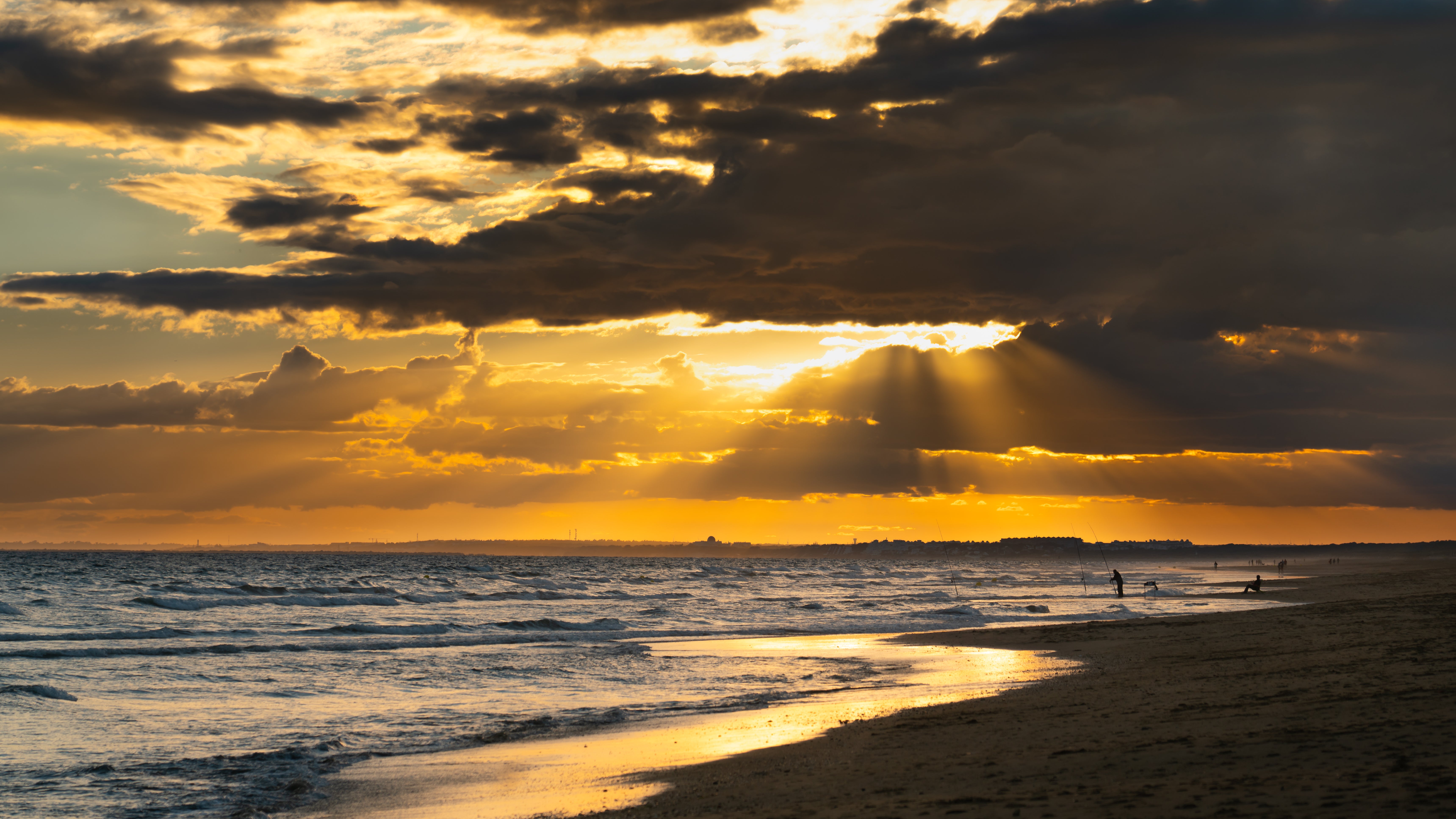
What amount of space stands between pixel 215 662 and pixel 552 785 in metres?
21.9

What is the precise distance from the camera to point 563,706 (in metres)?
22.8

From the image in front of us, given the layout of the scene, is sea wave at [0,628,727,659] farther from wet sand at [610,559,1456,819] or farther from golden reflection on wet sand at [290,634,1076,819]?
wet sand at [610,559,1456,819]

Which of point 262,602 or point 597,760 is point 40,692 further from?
point 262,602

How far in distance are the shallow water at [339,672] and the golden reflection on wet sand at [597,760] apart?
0.81 m

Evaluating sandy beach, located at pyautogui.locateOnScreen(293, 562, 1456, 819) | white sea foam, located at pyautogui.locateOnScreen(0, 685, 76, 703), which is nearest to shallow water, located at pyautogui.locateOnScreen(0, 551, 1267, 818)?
white sea foam, located at pyautogui.locateOnScreen(0, 685, 76, 703)

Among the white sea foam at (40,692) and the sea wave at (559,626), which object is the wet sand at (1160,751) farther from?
the sea wave at (559,626)

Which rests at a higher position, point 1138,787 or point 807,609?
point 1138,787

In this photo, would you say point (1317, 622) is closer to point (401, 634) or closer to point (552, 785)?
point (552, 785)

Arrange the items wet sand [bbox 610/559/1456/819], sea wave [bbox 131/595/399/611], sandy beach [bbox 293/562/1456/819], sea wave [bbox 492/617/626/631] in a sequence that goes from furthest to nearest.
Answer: sea wave [bbox 131/595/399/611], sea wave [bbox 492/617/626/631], sandy beach [bbox 293/562/1456/819], wet sand [bbox 610/559/1456/819]

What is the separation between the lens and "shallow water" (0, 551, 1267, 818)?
1609 cm

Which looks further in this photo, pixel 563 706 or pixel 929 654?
pixel 929 654

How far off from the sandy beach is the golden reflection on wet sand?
80 mm

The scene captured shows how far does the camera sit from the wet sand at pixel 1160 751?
32.2 ft

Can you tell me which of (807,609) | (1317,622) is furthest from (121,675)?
(807,609)
